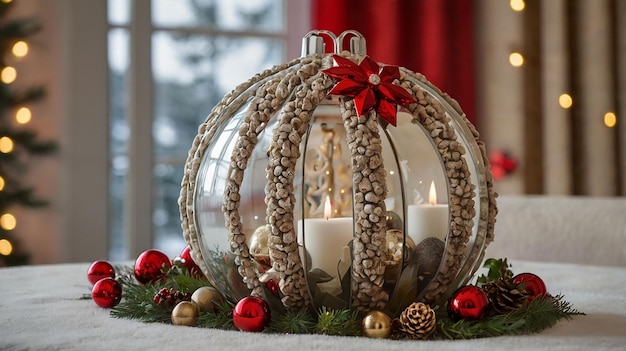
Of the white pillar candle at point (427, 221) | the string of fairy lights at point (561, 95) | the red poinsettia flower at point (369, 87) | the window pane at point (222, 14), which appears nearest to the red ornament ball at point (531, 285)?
the white pillar candle at point (427, 221)

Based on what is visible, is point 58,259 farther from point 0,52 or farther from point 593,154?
point 593,154

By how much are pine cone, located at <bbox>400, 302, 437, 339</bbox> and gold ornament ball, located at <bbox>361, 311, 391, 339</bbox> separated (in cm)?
1

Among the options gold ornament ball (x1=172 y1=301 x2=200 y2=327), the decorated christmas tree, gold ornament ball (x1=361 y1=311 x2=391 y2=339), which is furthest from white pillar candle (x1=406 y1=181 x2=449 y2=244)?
the decorated christmas tree

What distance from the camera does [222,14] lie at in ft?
9.66

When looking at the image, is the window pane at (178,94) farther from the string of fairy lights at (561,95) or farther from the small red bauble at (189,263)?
the small red bauble at (189,263)

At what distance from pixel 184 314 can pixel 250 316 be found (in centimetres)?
8

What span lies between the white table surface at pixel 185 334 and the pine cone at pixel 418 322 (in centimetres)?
2

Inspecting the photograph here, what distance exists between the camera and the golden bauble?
2.29 feet

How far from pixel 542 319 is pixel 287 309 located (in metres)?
0.23

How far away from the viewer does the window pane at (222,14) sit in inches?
113

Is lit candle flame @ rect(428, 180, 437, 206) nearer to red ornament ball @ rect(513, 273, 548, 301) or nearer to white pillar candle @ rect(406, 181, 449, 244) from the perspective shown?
white pillar candle @ rect(406, 181, 449, 244)

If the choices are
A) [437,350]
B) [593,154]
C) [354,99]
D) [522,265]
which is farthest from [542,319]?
[593,154]

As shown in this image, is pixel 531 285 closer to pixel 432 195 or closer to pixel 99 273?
pixel 432 195

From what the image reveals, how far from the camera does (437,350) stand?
1.77ft
